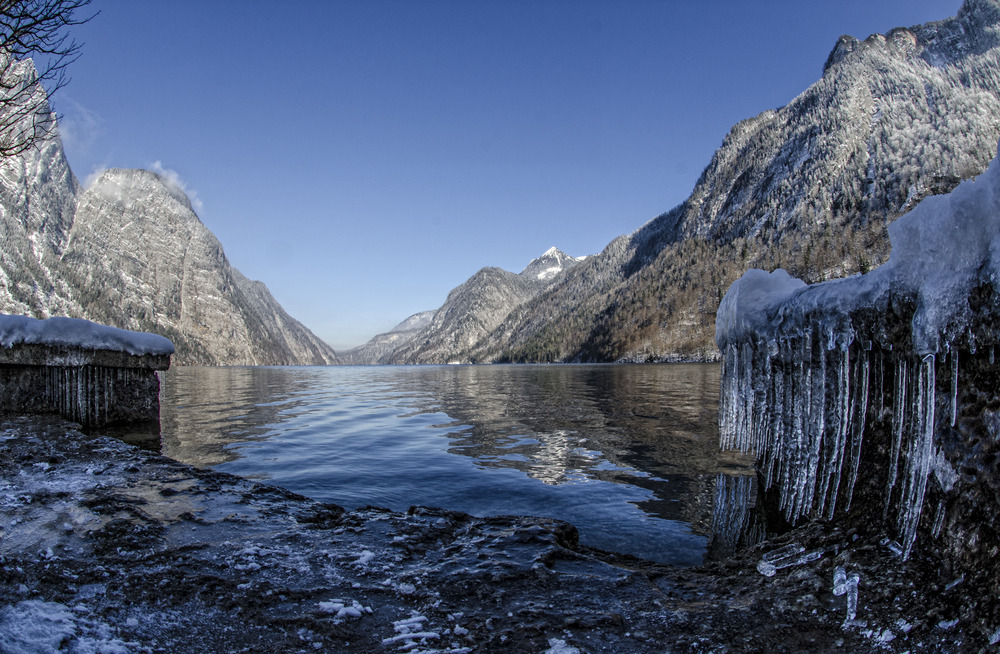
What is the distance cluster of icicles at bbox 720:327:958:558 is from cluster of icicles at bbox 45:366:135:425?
12.3m

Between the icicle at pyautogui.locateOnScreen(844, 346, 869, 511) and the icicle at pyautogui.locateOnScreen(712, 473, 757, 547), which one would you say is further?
the icicle at pyautogui.locateOnScreen(712, 473, 757, 547)

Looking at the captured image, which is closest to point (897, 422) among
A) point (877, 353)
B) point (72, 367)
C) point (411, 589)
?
point (877, 353)

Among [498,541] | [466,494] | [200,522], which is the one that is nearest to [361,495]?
[466,494]

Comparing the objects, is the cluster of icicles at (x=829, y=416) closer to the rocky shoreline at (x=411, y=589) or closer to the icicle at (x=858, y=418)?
the icicle at (x=858, y=418)

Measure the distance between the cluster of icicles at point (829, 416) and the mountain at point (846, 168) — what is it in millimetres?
137797

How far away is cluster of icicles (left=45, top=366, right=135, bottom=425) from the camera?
9.57 meters

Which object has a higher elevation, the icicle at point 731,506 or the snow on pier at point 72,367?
the snow on pier at point 72,367

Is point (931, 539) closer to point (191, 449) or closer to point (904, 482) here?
point (904, 482)

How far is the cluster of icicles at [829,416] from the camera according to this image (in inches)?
128

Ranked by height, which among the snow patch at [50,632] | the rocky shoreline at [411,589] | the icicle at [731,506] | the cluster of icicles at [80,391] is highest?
the cluster of icicles at [80,391]

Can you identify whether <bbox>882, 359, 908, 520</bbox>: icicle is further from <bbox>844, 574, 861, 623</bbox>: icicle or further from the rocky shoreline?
<bbox>844, 574, 861, 623</bbox>: icicle

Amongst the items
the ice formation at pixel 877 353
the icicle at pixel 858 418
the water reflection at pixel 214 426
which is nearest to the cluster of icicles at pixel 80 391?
the water reflection at pixel 214 426

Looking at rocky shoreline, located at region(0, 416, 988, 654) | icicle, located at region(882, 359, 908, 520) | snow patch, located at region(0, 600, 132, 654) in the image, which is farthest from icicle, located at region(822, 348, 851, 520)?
snow patch, located at region(0, 600, 132, 654)

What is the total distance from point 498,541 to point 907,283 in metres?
3.88
